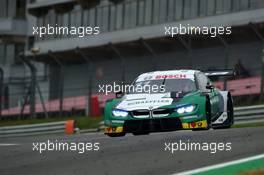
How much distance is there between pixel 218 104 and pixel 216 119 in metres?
0.39

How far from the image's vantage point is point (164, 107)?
47.7 ft

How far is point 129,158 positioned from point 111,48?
28897 millimetres

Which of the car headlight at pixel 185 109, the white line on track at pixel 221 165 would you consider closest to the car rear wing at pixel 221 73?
the car headlight at pixel 185 109

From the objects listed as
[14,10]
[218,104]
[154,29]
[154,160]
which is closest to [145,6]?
[154,29]

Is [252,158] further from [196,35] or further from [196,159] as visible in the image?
[196,35]

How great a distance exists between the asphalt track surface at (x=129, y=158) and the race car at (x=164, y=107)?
624 mm

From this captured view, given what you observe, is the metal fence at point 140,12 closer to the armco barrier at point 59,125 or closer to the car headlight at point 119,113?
the armco barrier at point 59,125

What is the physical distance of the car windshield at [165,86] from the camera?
15.7 metres

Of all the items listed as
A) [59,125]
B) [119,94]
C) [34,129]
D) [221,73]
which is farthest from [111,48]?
[119,94]

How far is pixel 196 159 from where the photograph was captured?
1073cm

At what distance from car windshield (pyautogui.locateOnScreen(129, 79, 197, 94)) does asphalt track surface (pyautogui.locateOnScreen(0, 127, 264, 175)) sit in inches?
72.1

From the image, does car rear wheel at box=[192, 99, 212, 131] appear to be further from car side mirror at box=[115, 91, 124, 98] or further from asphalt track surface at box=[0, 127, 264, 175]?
car side mirror at box=[115, 91, 124, 98]

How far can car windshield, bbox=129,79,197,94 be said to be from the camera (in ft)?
51.6

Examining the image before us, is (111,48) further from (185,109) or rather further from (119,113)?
(185,109)
